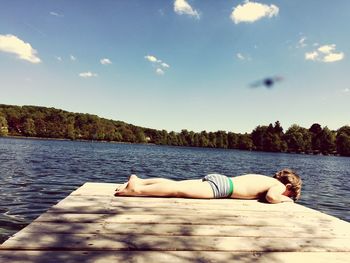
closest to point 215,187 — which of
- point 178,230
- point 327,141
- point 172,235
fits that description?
point 178,230

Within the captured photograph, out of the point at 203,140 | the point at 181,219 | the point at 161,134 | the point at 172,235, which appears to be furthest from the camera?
the point at 161,134

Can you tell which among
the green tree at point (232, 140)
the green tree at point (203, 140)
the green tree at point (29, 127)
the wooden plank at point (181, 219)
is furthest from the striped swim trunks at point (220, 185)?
the green tree at point (203, 140)

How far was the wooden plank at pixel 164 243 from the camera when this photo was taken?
2955mm

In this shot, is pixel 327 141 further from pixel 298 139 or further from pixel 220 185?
pixel 220 185

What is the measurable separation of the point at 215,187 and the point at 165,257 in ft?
9.97

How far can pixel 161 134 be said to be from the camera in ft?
630

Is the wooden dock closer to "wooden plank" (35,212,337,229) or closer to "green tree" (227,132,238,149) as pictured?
"wooden plank" (35,212,337,229)

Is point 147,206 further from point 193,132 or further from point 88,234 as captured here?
point 193,132

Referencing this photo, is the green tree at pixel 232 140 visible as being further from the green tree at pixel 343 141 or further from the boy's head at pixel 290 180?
the boy's head at pixel 290 180

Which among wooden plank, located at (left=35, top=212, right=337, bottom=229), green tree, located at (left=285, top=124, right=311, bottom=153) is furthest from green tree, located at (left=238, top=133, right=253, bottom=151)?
wooden plank, located at (left=35, top=212, right=337, bottom=229)

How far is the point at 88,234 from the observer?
3.33 m

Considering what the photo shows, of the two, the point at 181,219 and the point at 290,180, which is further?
the point at 290,180

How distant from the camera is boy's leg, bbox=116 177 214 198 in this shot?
5578mm

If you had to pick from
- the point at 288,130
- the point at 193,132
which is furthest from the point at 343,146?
the point at 193,132
